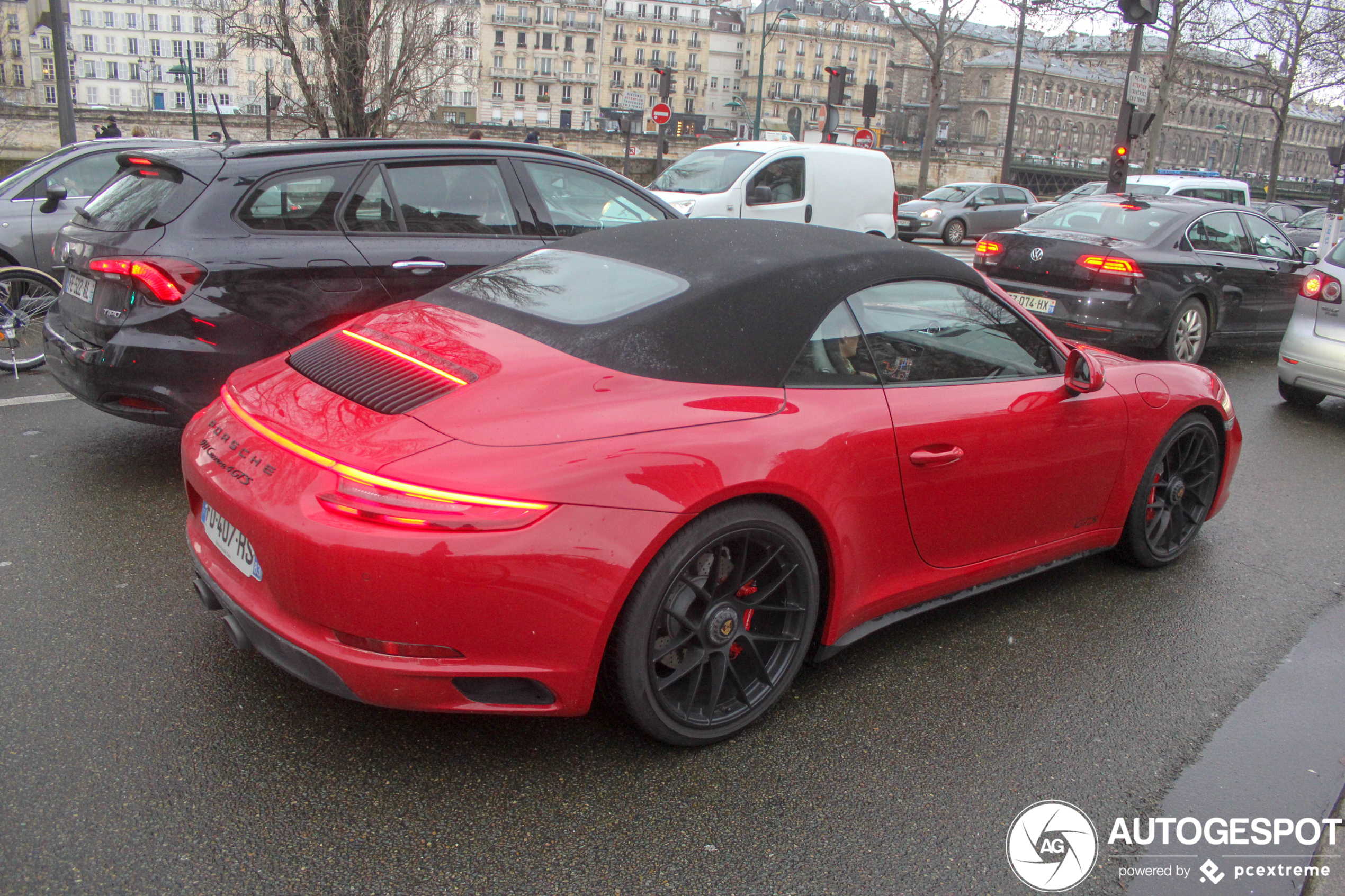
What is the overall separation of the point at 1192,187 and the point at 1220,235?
1327cm

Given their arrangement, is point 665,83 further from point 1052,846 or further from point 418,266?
point 1052,846

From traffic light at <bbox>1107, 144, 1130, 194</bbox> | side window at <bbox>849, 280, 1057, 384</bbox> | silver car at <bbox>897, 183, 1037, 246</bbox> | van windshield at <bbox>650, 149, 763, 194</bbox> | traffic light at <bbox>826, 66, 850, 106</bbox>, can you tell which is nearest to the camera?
side window at <bbox>849, 280, 1057, 384</bbox>

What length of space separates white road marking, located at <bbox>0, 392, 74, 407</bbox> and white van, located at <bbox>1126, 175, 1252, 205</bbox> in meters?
19.1

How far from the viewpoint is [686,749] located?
2805mm

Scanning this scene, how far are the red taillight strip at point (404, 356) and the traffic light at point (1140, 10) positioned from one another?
50.0 ft

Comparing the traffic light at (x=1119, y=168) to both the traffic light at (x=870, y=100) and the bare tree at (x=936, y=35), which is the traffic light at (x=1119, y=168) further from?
the bare tree at (x=936, y=35)

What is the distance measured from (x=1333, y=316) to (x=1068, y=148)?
131446mm

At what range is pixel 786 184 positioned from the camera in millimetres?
12719

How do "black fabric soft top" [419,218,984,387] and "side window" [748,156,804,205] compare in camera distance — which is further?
"side window" [748,156,804,205]

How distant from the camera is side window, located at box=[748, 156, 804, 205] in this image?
41.4 ft

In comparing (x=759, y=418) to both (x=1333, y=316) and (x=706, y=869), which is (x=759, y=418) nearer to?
(x=706, y=869)

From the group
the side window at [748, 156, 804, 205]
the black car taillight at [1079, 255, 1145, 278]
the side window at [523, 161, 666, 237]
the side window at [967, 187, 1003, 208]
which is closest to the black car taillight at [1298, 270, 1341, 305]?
the black car taillight at [1079, 255, 1145, 278]

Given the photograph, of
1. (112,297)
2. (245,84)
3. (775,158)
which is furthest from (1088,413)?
(245,84)

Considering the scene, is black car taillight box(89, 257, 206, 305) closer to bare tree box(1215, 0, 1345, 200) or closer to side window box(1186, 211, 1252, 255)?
side window box(1186, 211, 1252, 255)
